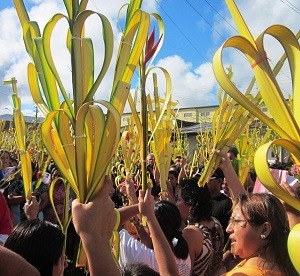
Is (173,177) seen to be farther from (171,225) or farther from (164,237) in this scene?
(164,237)

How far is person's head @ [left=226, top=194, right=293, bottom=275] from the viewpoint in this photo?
1792 millimetres

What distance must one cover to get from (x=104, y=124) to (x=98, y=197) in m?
0.25

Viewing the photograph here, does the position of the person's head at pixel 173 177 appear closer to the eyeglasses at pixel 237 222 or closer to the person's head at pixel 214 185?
the person's head at pixel 214 185

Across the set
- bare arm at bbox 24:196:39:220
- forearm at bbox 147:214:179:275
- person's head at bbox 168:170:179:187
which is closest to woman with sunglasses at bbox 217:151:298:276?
forearm at bbox 147:214:179:275

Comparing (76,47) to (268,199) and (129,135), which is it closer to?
(268,199)

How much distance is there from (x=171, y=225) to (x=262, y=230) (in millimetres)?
771

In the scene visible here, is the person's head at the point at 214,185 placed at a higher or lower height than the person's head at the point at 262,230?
lower

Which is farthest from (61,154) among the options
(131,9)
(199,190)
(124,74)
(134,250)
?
(199,190)

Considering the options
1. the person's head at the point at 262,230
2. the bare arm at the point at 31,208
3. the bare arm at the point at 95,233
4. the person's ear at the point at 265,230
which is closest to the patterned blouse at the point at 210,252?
the person's head at the point at 262,230

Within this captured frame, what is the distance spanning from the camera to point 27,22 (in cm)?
164

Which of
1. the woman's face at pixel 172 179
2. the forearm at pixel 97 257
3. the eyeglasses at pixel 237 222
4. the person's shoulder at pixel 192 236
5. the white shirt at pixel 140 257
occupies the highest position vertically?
the forearm at pixel 97 257

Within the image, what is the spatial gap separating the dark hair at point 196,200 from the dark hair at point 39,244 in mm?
1554

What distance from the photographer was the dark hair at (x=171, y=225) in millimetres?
2432

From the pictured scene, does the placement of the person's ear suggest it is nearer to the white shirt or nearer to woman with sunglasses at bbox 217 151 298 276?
woman with sunglasses at bbox 217 151 298 276
